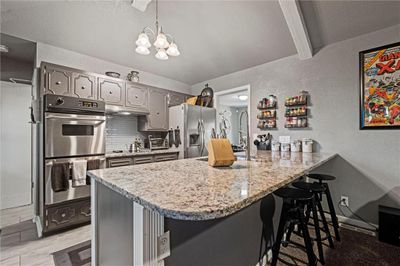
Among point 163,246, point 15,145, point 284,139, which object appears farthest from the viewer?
point 15,145

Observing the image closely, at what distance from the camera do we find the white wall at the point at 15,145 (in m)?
3.20

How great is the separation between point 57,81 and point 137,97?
117cm

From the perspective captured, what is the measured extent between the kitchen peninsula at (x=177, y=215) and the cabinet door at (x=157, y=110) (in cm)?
233

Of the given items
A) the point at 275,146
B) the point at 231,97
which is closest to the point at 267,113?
the point at 275,146

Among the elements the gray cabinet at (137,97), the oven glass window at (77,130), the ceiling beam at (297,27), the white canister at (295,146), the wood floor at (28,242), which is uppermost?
the ceiling beam at (297,27)

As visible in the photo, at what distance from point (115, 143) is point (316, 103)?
11.3 feet

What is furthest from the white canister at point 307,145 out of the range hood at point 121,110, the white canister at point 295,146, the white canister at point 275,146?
the range hood at point 121,110

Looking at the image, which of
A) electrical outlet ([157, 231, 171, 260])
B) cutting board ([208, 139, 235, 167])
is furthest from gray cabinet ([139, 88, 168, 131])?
electrical outlet ([157, 231, 171, 260])

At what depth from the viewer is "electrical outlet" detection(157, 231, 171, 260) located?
33.7 inches

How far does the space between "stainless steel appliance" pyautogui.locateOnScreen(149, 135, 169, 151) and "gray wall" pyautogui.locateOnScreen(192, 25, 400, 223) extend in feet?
7.46

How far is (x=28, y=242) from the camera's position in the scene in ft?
6.88

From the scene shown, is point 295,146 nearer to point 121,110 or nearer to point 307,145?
point 307,145

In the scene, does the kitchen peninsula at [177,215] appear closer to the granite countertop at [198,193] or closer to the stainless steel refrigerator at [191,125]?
the granite countertop at [198,193]

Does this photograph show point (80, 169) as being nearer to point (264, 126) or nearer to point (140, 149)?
point (140, 149)
